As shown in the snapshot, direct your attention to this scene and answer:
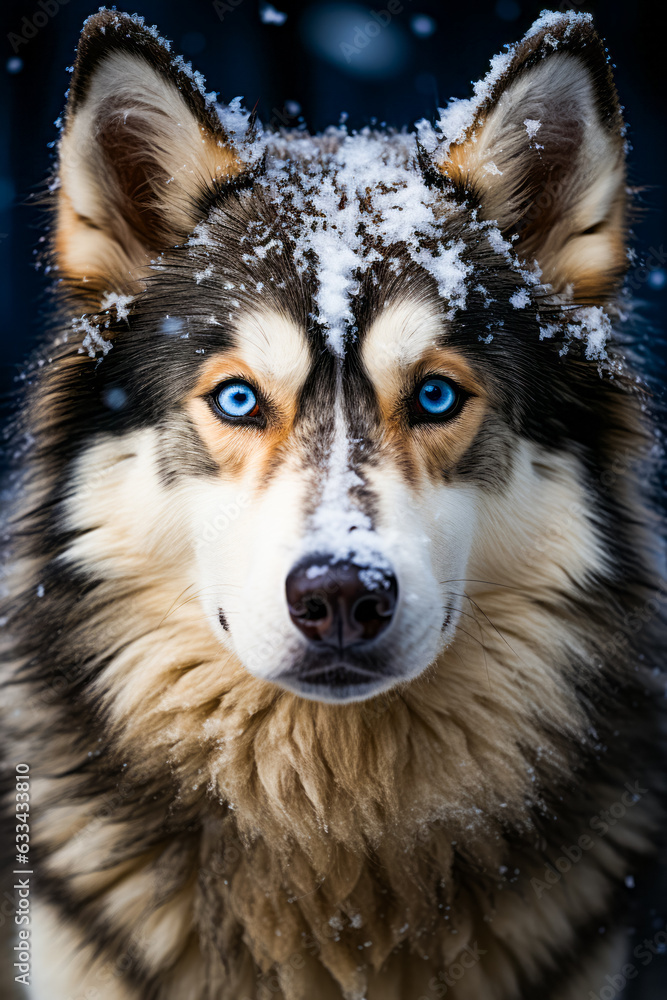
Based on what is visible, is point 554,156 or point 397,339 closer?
point 397,339

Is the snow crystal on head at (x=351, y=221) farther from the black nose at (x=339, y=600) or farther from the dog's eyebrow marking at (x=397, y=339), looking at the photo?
the black nose at (x=339, y=600)

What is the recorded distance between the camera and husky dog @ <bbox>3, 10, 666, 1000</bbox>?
139 cm

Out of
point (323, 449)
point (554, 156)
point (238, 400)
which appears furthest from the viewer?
point (554, 156)

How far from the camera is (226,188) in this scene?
160 cm

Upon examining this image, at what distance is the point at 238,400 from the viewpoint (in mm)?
1405

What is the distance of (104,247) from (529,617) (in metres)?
1.43

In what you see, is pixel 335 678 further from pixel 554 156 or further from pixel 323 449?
pixel 554 156

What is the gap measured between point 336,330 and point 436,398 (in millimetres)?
277

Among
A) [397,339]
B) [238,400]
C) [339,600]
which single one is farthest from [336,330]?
[339,600]

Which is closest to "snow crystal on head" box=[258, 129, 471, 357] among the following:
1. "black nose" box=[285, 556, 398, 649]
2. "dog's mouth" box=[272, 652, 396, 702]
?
"black nose" box=[285, 556, 398, 649]

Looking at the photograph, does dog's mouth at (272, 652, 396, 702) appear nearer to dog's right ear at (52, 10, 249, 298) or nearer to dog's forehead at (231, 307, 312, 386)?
dog's forehead at (231, 307, 312, 386)

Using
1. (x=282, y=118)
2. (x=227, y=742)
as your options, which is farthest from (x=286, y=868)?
(x=282, y=118)

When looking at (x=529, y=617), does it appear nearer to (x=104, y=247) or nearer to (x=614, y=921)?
(x=614, y=921)

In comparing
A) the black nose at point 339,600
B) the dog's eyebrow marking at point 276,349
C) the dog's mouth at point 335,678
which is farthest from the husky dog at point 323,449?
the black nose at point 339,600
